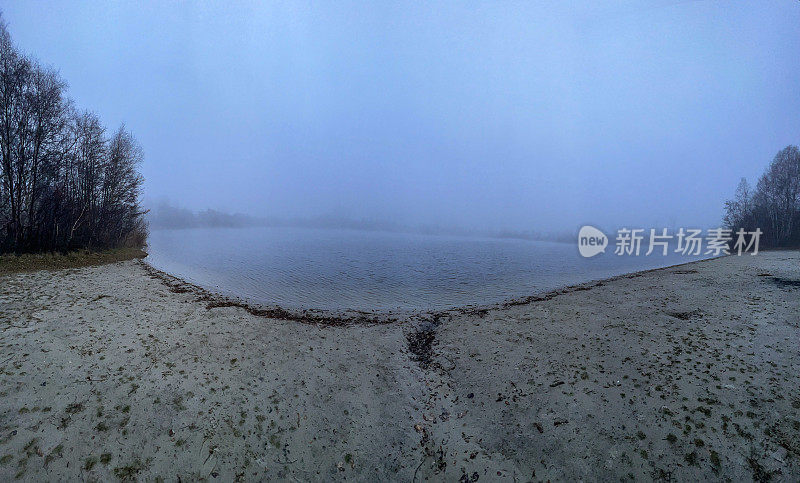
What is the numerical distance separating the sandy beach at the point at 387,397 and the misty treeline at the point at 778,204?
5641 cm

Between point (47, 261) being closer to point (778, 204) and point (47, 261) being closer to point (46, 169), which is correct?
point (46, 169)

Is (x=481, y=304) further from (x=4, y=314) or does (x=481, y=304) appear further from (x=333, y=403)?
(x=4, y=314)

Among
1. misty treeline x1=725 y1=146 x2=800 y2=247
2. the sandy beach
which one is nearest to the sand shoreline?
the sandy beach

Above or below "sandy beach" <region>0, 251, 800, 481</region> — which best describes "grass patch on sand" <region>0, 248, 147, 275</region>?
above

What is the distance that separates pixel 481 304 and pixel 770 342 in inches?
389

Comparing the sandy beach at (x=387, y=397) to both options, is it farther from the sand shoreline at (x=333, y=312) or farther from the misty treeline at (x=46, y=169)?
the misty treeline at (x=46, y=169)

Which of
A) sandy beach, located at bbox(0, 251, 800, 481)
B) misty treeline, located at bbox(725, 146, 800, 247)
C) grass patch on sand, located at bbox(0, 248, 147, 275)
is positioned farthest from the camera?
misty treeline, located at bbox(725, 146, 800, 247)

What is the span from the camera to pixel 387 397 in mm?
7316

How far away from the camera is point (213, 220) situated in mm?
167000

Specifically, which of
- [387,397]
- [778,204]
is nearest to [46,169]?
[387,397]

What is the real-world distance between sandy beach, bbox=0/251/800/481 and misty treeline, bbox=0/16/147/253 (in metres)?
13.1

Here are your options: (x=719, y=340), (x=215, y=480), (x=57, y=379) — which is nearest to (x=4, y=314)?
(x=57, y=379)

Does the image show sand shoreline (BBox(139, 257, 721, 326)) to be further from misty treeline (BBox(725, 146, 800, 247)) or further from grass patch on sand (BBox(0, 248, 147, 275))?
misty treeline (BBox(725, 146, 800, 247))

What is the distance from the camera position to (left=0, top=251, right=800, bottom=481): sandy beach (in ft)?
16.8
